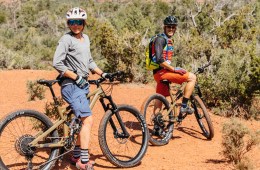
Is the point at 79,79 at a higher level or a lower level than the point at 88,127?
higher

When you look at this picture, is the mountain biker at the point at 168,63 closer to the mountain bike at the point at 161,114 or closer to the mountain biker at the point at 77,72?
the mountain bike at the point at 161,114

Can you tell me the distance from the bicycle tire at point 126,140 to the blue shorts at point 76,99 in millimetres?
355

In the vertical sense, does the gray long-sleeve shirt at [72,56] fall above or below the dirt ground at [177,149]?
above

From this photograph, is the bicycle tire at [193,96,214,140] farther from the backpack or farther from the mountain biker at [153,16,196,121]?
the backpack

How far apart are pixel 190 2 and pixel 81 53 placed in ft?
66.7


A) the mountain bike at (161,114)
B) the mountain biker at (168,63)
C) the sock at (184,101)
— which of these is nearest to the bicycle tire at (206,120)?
the mountain bike at (161,114)

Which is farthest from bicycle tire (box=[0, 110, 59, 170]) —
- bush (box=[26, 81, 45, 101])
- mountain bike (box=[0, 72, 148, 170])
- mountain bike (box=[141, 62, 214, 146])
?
bush (box=[26, 81, 45, 101])

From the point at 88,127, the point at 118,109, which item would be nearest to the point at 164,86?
the point at 118,109

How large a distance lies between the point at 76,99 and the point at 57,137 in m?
0.48

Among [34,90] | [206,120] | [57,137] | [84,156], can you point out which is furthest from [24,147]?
[34,90]

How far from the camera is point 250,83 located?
863cm

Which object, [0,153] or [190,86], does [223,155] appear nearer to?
[190,86]

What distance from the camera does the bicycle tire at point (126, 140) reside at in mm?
4836

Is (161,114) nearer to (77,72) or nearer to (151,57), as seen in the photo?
(151,57)
